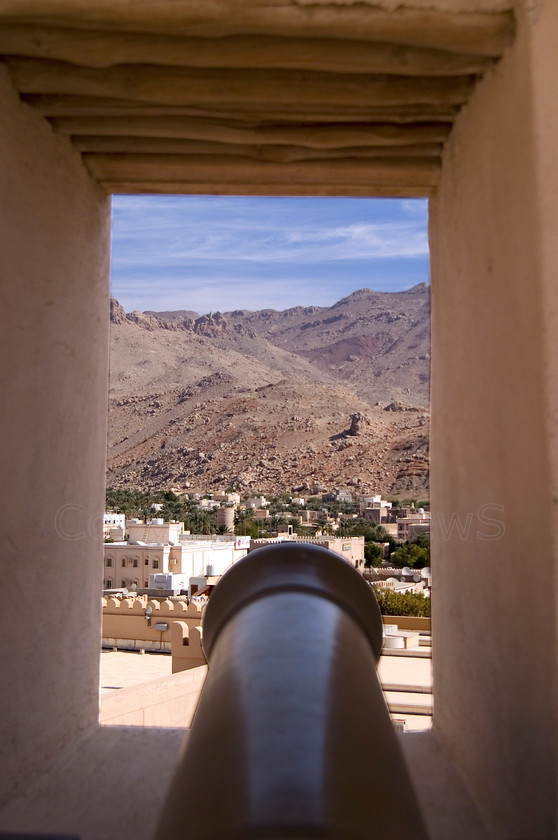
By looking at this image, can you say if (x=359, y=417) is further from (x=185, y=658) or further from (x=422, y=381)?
(x=185, y=658)

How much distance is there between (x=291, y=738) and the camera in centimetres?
126

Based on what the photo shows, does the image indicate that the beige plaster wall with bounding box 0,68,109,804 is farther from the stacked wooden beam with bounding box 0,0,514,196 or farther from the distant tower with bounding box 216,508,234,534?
the distant tower with bounding box 216,508,234,534

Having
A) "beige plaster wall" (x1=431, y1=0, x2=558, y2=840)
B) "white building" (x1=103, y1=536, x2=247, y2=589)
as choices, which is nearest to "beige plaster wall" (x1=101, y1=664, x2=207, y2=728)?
→ "beige plaster wall" (x1=431, y1=0, x2=558, y2=840)

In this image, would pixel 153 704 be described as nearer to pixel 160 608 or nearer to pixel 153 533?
pixel 160 608

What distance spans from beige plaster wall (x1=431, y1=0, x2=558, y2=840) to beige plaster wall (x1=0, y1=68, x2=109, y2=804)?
74.4 inches

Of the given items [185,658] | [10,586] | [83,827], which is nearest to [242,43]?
[10,586]

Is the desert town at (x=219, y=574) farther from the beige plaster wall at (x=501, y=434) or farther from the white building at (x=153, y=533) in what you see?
the beige plaster wall at (x=501, y=434)

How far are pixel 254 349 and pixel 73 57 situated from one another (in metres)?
89.7

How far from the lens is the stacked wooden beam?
281 cm

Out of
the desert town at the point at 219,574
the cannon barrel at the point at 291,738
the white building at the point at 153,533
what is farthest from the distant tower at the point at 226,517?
the cannon barrel at the point at 291,738

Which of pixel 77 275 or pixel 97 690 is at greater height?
pixel 77 275

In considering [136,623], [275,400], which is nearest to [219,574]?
A: [136,623]

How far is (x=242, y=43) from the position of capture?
9.96 ft

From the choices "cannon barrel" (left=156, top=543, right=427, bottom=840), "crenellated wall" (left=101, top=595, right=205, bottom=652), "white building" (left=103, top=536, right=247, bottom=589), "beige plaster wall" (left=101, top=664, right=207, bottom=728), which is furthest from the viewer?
"white building" (left=103, top=536, right=247, bottom=589)
